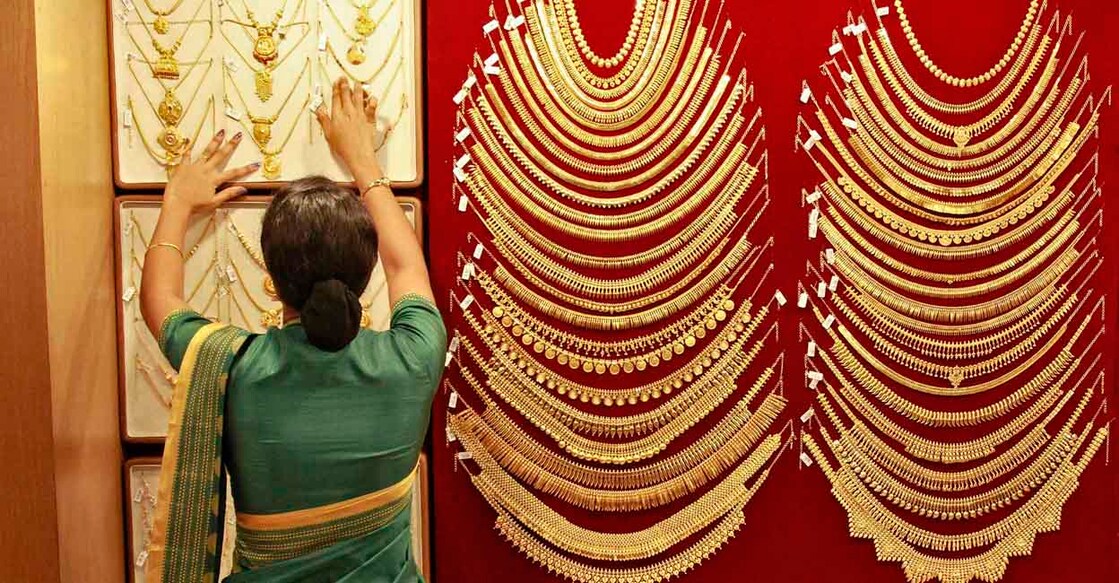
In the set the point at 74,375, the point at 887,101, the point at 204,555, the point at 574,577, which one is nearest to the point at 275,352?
the point at 204,555

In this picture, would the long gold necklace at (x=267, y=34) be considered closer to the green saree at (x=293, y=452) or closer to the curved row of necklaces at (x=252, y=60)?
the curved row of necklaces at (x=252, y=60)

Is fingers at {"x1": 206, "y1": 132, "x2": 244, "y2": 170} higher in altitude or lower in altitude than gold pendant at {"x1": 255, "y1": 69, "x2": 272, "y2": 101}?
lower

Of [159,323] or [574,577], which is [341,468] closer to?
[159,323]

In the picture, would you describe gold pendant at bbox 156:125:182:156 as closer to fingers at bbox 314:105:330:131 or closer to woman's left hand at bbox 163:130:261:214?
woman's left hand at bbox 163:130:261:214

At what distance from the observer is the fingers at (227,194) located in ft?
7.75

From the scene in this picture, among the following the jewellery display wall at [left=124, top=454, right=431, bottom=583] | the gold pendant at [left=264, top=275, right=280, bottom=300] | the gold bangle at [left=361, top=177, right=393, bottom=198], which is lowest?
the jewellery display wall at [left=124, top=454, right=431, bottom=583]

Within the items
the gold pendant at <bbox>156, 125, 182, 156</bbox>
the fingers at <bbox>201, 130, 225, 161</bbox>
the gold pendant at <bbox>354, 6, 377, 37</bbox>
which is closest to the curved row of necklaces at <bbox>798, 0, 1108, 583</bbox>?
the gold pendant at <bbox>354, 6, 377, 37</bbox>

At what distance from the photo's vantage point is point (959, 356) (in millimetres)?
2477

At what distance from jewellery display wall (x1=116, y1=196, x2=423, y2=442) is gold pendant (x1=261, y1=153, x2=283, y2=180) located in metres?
0.06

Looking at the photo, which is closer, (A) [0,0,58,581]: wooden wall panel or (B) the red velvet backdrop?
(A) [0,0,58,581]: wooden wall panel

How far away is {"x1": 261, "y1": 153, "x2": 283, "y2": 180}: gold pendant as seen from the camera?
7.84 feet

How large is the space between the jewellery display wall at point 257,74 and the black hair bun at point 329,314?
819 millimetres

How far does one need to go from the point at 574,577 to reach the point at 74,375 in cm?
122

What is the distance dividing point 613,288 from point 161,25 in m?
1.21
